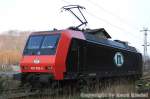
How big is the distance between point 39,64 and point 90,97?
11.7 feet

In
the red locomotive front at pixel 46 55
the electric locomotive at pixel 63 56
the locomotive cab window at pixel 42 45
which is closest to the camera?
the red locomotive front at pixel 46 55

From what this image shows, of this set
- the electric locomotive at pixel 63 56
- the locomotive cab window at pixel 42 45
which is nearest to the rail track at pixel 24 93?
the electric locomotive at pixel 63 56

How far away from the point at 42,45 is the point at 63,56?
1.31 metres

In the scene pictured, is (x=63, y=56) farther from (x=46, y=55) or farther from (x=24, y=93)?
(x=24, y=93)

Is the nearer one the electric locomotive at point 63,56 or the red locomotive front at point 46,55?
the red locomotive front at point 46,55

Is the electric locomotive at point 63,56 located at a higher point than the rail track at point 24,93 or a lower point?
higher

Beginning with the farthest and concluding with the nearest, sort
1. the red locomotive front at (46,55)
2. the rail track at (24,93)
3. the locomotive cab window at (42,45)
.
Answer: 1. the locomotive cab window at (42,45)
2. the red locomotive front at (46,55)
3. the rail track at (24,93)

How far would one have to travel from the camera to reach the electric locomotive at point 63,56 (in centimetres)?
1537

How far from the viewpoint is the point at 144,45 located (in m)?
74.3

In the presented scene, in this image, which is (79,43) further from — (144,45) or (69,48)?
A: (144,45)

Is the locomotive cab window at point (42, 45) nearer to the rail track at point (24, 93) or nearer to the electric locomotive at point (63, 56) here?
the electric locomotive at point (63, 56)

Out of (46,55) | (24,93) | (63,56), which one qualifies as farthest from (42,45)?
(24,93)

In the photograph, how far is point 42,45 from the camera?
16.3m

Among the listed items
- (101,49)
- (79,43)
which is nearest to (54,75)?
(79,43)
